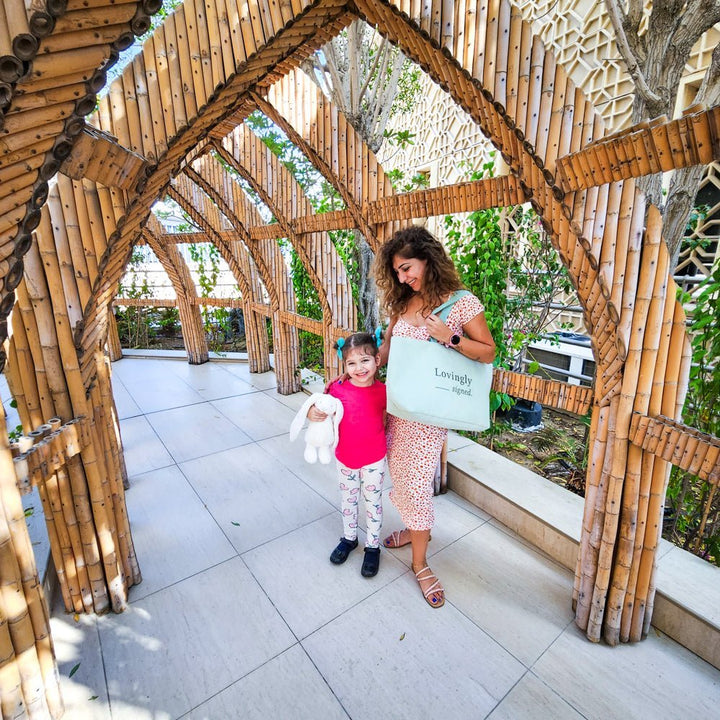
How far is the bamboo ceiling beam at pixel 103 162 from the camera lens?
1123 millimetres

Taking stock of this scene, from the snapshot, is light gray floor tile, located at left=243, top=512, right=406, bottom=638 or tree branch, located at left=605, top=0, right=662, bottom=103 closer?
tree branch, located at left=605, top=0, right=662, bottom=103

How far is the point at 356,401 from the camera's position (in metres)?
1.94

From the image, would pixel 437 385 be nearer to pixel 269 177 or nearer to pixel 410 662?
pixel 410 662

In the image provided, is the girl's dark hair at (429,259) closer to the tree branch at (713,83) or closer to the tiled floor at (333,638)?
the tree branch at (713,83)

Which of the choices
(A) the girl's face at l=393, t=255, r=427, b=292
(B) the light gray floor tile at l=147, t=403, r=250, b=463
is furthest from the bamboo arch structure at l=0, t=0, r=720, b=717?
(B) the light gray floor tile at l=147, t=403, r=250, b=463

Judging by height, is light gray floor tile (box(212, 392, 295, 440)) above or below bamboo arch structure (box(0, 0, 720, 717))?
below

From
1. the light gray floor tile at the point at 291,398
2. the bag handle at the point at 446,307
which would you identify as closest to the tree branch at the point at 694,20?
the bag handle at the point at 446,307

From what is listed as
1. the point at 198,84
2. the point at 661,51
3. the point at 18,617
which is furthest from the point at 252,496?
the point at 661,51

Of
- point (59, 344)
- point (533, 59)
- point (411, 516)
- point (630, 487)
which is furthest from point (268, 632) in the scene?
point (533, 59)

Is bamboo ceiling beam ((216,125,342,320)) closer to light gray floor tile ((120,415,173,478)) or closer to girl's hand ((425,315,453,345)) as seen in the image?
light gray floor tile ((120,415,173,478))

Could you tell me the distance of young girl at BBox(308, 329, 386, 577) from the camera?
1.89 m

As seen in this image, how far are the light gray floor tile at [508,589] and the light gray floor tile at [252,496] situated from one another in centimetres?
97

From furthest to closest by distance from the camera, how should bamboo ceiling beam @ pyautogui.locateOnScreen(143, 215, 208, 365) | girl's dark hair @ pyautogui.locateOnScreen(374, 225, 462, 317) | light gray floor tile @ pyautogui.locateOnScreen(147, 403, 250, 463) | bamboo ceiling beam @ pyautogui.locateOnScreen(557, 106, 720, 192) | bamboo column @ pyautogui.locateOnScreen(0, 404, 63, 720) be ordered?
1. bamboo ceiling beam @ pyautogui.locateOnScreen(143, 215, 208, 365)
2. light gray floor tile @ pyautogui.locateOnScreen(147, 403, 250, 463)
3. girl's dark hair @ pyautogui.locateOnScreen(374, 225, 462, 317)
4. bamboo column @ pyautogui.locateOnScreen(0, 404, 63, 720)
5. bamboo ceiling beam @ pyautogui.locateOnScreen(557, 106, 720, 192)

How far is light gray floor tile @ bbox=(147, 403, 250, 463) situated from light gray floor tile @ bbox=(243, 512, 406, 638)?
5.15 ft
